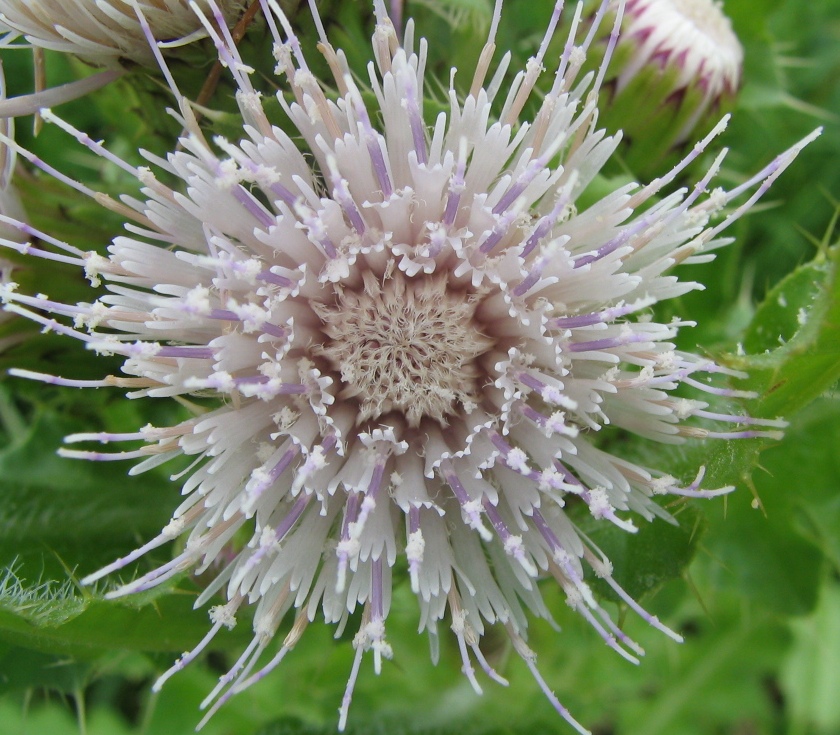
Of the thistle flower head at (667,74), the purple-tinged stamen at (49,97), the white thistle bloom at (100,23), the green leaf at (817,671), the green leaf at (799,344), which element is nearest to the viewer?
the green leaf at (799,344)

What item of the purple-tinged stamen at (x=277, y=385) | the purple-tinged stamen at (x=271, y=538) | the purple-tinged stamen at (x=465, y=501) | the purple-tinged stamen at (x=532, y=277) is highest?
the purple-tinged stamen at (x=532, y=277)

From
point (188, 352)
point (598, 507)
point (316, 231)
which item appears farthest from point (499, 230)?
point (188, 352)

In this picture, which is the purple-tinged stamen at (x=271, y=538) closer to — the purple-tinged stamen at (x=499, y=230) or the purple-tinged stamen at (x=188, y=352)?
the purple-tinged stamen at (x=188, y=352)

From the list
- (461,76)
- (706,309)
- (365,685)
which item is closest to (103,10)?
(461,76)

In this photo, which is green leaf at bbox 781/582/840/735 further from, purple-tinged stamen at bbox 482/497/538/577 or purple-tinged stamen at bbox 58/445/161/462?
purple-tinged stamen at bbox 58/445/161/462

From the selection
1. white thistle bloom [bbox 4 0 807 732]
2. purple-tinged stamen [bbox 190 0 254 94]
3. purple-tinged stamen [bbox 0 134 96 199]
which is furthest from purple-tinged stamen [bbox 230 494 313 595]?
purple-tinged stamen [bbox 190 0 254 94]

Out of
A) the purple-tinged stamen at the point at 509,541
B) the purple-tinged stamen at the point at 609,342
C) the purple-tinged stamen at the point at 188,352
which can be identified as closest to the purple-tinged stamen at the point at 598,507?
the purple-tinged stamen at the point at 509,541

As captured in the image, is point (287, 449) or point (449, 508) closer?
point (287, 449)

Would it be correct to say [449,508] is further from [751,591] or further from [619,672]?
[619,672]
